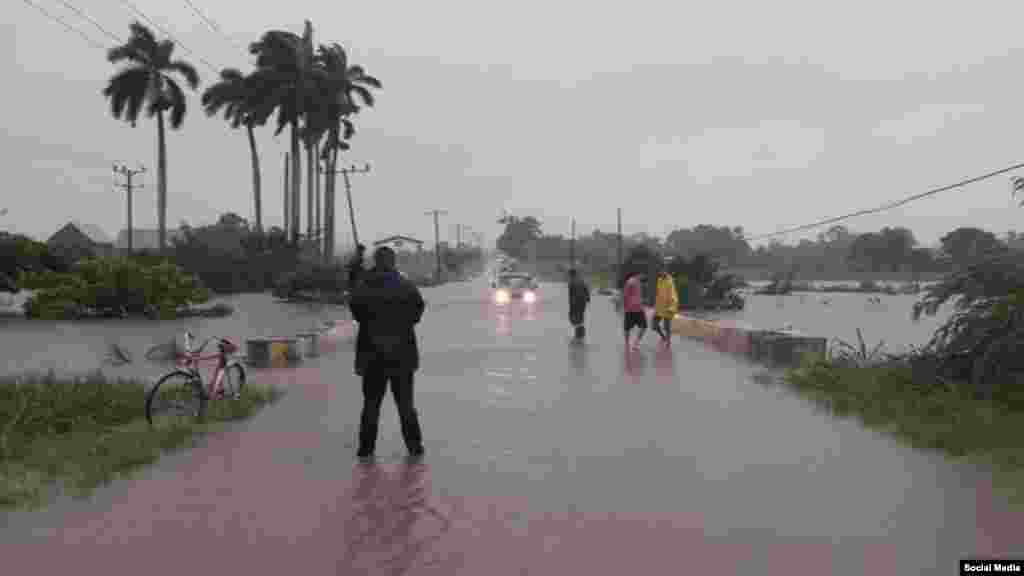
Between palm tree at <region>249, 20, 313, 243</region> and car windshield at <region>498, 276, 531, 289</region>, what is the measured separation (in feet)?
43.2

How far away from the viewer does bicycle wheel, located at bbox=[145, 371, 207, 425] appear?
8.48 meters

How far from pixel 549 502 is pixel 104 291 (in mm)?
25739

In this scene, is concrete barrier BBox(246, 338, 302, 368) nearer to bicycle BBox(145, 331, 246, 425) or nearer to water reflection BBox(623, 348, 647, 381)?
bicycle BBox(145, 331, 246, 425)

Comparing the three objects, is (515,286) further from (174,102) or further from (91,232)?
(91,232)

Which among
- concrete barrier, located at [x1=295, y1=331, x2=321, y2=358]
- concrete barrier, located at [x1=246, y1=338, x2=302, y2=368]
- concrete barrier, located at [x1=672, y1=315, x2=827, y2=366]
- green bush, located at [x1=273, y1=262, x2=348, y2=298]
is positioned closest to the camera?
concrete barrier, located at [x1=672, y1=315, x2=827, y2=366]

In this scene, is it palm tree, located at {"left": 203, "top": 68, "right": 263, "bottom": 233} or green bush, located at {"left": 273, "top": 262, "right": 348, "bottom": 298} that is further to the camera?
palm tree, located at {"left": 203, "top": 68, "right": 263, "bottom": 233}

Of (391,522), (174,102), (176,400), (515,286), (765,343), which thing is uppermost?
(174,102)

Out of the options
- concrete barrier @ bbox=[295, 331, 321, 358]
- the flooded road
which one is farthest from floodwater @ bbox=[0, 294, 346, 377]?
the flooded road

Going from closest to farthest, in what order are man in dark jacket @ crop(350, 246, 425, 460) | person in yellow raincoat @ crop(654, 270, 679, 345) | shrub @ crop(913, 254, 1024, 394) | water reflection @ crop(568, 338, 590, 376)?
man in dark jacket @ crop(350, 246, 425, 460)
shrub @ crop(913, 254, 1024, 394)
water reflection @ crop(568, 338, 590, 376)
person in yellow raincoat @ crop(654, 270, 679, 345)

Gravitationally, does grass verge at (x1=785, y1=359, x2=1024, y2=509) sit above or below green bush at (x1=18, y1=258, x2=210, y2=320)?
below

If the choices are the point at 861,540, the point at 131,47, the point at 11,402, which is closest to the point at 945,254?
the point at 861,540

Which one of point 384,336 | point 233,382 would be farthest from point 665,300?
point 384,336

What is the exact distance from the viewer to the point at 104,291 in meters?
28.1

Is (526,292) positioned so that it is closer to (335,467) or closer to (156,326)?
(156,326)
